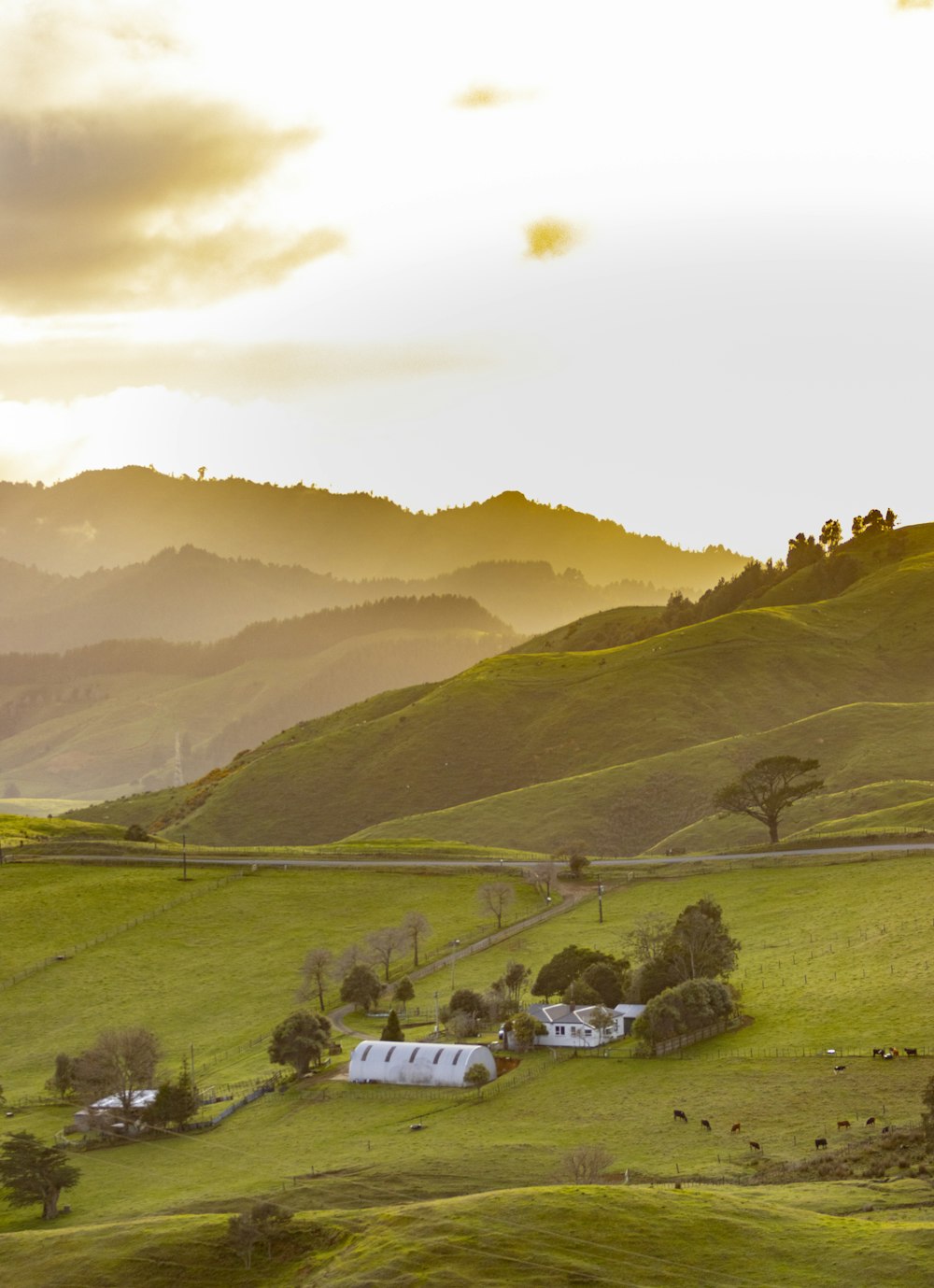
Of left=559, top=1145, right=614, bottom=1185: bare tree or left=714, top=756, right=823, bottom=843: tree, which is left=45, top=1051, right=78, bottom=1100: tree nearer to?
left=559, top=1145, right=614, bottom=1185: bare tree

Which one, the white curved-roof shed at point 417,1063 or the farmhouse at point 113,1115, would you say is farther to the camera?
the farmhouse at point 113,1115

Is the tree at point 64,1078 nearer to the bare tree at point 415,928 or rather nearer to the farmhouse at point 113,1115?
the farmhouse at point 113,1115

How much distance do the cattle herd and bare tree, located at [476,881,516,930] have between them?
5493cm

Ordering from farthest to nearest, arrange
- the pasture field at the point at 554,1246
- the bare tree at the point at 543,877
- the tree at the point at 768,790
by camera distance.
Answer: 1. the tree at the point at 768,790
2. the bare tree at the point at 543,877
3. the pasture field at the point at 554,1246

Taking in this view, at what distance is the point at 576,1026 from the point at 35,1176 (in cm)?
3539

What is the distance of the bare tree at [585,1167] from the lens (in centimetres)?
7044

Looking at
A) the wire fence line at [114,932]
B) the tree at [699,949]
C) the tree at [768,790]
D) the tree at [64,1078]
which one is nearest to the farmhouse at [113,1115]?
the tree at [64,1078]

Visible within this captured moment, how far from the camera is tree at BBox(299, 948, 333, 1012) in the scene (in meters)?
120

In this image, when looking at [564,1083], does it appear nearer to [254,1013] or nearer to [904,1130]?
[904,1130]

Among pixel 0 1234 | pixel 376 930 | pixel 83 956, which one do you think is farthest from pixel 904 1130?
pixel 83 956

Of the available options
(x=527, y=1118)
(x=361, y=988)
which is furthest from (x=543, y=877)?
(x=527, y=1118)

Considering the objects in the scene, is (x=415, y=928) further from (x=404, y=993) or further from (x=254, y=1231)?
(x=254, y=1231)

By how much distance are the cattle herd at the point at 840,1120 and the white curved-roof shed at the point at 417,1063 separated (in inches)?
724

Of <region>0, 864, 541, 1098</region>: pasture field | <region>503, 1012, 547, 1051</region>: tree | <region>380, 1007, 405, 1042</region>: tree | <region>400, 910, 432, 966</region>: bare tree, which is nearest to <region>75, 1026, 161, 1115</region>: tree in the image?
<region>0, 864, 541, 1098</region>: pasture field
